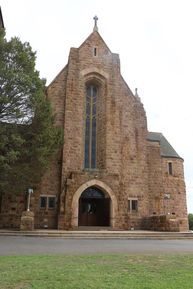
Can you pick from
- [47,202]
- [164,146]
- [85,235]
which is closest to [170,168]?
[164,146]

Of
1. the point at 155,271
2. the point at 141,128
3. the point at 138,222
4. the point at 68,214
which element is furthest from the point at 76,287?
the point at 141,128

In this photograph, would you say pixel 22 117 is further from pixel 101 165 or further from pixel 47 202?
pixel 101 165

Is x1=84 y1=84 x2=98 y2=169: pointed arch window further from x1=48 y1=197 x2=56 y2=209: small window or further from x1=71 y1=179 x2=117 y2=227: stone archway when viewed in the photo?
x1=48 y1=197 x2=56 y2=209: small window

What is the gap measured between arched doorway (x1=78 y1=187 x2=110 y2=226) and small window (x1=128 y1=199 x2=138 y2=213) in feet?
6.74

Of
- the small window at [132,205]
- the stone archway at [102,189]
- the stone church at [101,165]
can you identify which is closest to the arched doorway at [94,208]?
the stone church at [101,165]

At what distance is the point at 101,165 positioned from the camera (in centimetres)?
2553

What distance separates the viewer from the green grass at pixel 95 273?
525cm

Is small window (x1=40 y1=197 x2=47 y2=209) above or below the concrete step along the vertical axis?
above

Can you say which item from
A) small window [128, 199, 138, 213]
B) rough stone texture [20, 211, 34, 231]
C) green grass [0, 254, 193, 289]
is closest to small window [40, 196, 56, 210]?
rough stone texture [20, 211, 34, 231]

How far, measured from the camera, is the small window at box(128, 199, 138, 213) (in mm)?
25062

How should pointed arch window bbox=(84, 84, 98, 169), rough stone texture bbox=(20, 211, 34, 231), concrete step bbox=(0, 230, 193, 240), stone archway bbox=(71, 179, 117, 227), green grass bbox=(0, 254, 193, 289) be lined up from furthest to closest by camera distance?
pointed arch window bbox=(84, 84, 98, 169) → stone archway bbox=(71, 179, 117, 227) → rough stone texture bbox=(20, 211, 34, 231) → concrete step bbox=(0, 230, 193, 240) → green grass bbox=(0, 254, 193, 289)

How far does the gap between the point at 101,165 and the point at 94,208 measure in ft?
12.2

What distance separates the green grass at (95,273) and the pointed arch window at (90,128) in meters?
17.4

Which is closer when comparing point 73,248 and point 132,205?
point 73,248
